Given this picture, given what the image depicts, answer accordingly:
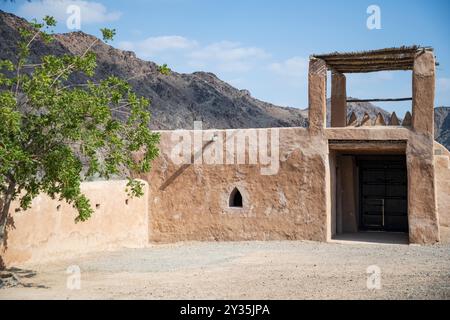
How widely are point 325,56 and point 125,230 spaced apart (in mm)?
7399

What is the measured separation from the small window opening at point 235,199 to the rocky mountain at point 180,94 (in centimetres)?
2458

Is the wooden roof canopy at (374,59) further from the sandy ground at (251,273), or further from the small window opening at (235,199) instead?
the sandy ground at (251,273)

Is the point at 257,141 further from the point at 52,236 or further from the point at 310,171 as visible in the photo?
the point at 52,236

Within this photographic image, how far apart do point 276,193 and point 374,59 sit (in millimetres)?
4585

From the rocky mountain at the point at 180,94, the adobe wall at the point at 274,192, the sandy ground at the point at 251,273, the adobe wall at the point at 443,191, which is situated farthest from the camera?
the rocky mountain at the point at 180,94

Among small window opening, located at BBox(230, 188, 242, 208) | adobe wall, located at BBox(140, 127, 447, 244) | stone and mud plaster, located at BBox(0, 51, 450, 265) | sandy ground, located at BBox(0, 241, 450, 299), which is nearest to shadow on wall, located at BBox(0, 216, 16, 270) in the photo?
sandy ground, located at BBox(0, 241, 450, 299)

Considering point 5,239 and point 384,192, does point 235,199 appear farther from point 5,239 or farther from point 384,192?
point 5,239

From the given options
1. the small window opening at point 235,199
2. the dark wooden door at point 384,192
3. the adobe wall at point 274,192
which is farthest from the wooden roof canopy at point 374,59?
the small window opening at point 235,199

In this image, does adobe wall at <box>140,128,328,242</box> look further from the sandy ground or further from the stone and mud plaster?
the sandy ground

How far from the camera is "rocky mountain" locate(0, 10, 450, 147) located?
42719mm

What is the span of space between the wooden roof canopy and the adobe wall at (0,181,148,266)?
674 centimetres

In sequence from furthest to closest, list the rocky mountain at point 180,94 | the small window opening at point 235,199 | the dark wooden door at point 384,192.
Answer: the rocky mountain at point 180,94 < the dark wooden door at point 384,192 < the small window opening at point 235,199

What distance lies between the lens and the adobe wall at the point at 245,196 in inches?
598

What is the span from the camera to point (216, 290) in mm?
9234
